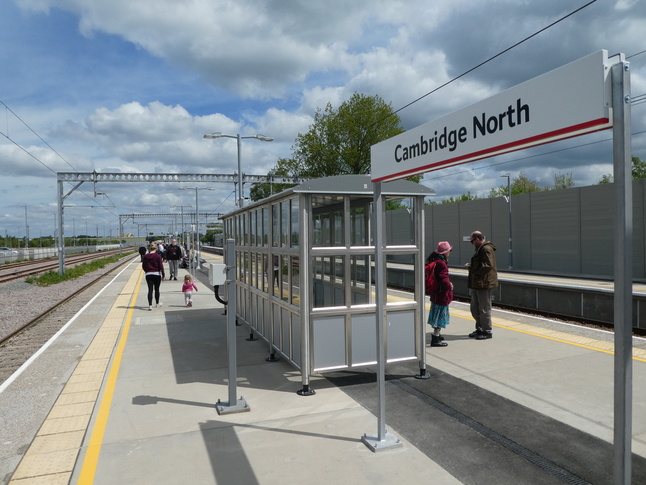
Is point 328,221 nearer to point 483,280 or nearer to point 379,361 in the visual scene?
point 379,361

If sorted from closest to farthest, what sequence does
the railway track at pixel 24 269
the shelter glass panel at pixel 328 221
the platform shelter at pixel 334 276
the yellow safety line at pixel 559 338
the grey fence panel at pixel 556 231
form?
the platform shelter at pixel 334 276, the shelter glass panel at pixel 328 221, the yellow safety line at pixel 559 338, the grey fence panel at pixel 556 231, the railway track at pixel 24 269

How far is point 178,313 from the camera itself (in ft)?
38.0

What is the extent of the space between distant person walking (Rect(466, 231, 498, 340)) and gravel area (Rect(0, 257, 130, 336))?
9.51m

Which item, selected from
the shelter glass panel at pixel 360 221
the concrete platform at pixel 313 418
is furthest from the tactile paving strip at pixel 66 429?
the shelter glass panel at pixel 360 221

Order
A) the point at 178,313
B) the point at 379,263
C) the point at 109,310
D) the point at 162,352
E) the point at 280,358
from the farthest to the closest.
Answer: the point at 109,310, the point at 178,313, the point at 162,352, the point at 280,358, the point at 379,263

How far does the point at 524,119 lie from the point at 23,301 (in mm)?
17196

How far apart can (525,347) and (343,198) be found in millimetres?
3956

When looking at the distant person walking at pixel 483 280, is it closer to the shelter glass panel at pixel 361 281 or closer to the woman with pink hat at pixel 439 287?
the woman with pink hat at pixel 439 287

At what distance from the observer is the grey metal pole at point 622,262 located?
6.81 feet

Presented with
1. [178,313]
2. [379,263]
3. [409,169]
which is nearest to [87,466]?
[379,263]

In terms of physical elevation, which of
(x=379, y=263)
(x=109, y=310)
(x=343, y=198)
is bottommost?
(x=109, y=310)

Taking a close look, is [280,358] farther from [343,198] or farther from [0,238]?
[0,238]

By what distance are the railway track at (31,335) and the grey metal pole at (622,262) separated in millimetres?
7229

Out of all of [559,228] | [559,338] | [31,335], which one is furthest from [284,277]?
[559,228]
